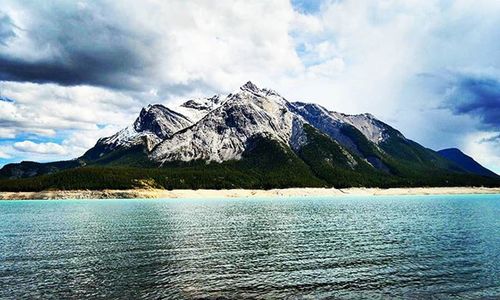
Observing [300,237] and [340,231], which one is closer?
[300,237]

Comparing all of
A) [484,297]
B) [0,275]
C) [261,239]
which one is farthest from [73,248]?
[484,297]

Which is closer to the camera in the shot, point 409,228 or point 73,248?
point 73,248

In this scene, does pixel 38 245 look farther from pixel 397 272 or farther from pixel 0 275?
pixel 397 272

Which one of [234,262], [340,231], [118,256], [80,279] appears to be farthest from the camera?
[340,231]

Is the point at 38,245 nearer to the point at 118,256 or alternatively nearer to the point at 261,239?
the point at 118,256

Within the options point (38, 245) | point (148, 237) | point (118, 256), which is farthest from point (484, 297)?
point (38, 245)

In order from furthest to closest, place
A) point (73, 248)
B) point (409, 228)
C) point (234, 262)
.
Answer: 1. point (409, 228)
2. point (73, 248)
3. point (234, 262)

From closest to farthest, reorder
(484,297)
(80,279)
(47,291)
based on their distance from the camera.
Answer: (484,297) < (47,291) < (80,279)

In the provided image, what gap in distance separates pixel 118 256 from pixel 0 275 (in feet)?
37.9

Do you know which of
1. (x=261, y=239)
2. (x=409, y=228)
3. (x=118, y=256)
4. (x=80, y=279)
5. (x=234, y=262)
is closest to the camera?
(x=80, y=279)

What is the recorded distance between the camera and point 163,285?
32.1m

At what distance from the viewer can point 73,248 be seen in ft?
164

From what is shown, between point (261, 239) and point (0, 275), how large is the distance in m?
31.1

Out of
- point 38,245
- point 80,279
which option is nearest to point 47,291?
point 80,279
